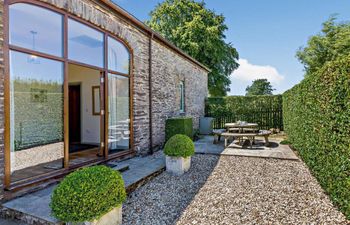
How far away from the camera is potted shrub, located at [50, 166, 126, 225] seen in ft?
7.58

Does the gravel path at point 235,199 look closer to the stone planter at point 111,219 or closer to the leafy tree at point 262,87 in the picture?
the stone planter at point 111,219

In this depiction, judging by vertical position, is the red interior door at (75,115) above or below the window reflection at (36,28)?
below

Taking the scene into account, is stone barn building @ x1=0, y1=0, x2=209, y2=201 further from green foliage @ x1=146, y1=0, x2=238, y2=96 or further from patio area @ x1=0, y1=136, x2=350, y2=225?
green foliage @ x1=146, y1=0, x2=238, y2=96

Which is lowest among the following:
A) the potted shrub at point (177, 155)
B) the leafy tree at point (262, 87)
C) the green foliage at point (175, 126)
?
the potted shrub at point (177, 155)

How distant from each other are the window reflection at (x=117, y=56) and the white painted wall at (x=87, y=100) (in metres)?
2.13

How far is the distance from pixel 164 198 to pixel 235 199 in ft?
3.94

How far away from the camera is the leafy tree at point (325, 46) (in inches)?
780

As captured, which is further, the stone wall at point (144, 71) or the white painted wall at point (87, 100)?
the white painted wall at point (87, 100)

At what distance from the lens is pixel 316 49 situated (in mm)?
21609

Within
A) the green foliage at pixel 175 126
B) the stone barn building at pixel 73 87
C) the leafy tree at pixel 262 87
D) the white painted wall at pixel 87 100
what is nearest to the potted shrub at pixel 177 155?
the stone barn building at pixel 73 87

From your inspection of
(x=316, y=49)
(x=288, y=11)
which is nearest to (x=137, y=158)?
(x=288, y=11)

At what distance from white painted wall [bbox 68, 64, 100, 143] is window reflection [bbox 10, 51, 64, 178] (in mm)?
3333

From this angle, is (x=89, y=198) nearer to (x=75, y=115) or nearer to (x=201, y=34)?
(x=75, y=115)

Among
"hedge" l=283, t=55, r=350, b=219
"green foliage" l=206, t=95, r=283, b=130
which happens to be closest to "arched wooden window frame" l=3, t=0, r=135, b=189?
"hedge" l=283, t=55, r=350, b=219
